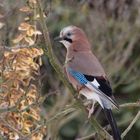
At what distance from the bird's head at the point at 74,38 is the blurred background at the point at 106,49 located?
7.24 ft

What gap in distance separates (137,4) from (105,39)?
840 millimetres

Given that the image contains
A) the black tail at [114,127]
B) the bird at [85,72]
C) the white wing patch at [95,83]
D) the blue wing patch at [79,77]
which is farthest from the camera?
the blue wing patch at [79,77]

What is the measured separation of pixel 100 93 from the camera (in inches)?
173

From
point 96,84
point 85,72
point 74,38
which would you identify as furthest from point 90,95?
point 74,38

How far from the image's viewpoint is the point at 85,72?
462 centimetres

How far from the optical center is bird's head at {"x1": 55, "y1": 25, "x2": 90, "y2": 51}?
15.2ft

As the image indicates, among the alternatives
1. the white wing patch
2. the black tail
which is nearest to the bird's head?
the white wing patch

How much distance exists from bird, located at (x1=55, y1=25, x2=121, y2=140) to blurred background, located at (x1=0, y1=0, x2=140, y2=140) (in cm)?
225

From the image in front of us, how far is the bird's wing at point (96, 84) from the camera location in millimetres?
4352

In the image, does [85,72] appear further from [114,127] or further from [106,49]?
[106,49]

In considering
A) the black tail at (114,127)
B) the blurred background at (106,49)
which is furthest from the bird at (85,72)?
the blurred background at (106,49)

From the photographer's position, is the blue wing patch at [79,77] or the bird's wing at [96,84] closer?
the bird's wing at [96,84]

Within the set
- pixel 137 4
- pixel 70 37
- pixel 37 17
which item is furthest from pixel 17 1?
pixel 137 4

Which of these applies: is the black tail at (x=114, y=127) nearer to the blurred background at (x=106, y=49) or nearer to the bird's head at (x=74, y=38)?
the bird's head at (x=74, y=38)
